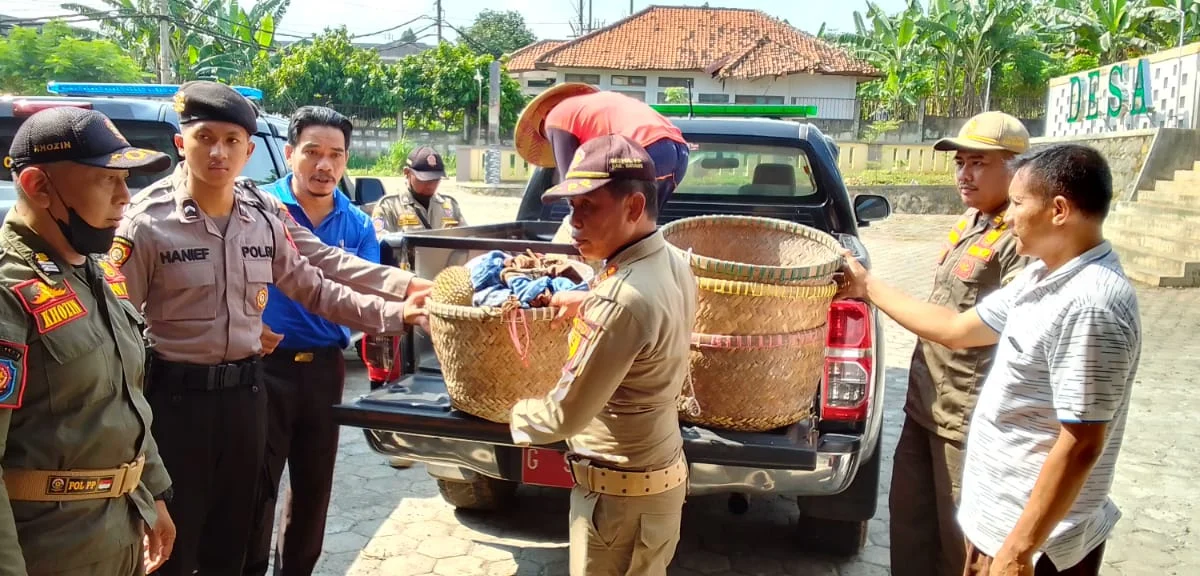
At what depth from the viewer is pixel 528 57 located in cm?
3962

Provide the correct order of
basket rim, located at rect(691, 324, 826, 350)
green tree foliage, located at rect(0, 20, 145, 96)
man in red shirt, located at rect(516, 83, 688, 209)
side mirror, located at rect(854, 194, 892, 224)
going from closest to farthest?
basket rim, located at rect(691, 324, 826, 350)
man in red shirt, located at rect(516, 83, 688, 209)
side mirror, located at rect(854, 194, 892, 224)
green tree foliage, located at rect(0, 20, 145, 96)

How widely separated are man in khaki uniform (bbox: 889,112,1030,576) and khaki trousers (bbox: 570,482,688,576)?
3.53 ft

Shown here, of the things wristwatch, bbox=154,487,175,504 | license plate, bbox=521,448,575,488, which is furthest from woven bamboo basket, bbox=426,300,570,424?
wristwatch, bbox=154,487,175,504

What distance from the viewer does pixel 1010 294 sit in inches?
93.3

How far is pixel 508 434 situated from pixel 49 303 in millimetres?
1307

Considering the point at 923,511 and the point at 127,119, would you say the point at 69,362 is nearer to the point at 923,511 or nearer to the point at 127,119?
the point at 923,511

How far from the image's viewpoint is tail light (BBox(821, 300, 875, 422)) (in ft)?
10.3

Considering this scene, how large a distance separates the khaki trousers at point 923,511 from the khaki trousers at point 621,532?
110 centimetres

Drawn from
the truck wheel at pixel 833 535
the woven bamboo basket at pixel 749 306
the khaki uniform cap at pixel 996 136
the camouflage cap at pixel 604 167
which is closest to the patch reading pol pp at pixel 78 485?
the camouflage cap at pixel 604 167

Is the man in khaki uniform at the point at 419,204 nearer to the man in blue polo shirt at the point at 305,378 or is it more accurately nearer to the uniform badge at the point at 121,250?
the man in blue polo shirt at the point at 305,378

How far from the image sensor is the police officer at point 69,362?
1.80 meters

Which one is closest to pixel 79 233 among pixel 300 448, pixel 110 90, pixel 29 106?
pixel 300 448

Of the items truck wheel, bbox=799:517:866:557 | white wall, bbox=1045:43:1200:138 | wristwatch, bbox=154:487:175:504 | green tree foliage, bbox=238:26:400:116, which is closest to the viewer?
wristwatch, bbox=154:487:175:504

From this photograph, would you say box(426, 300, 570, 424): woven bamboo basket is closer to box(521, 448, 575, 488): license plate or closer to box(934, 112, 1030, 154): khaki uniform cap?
box(521, 448, 575, 488): license plate
